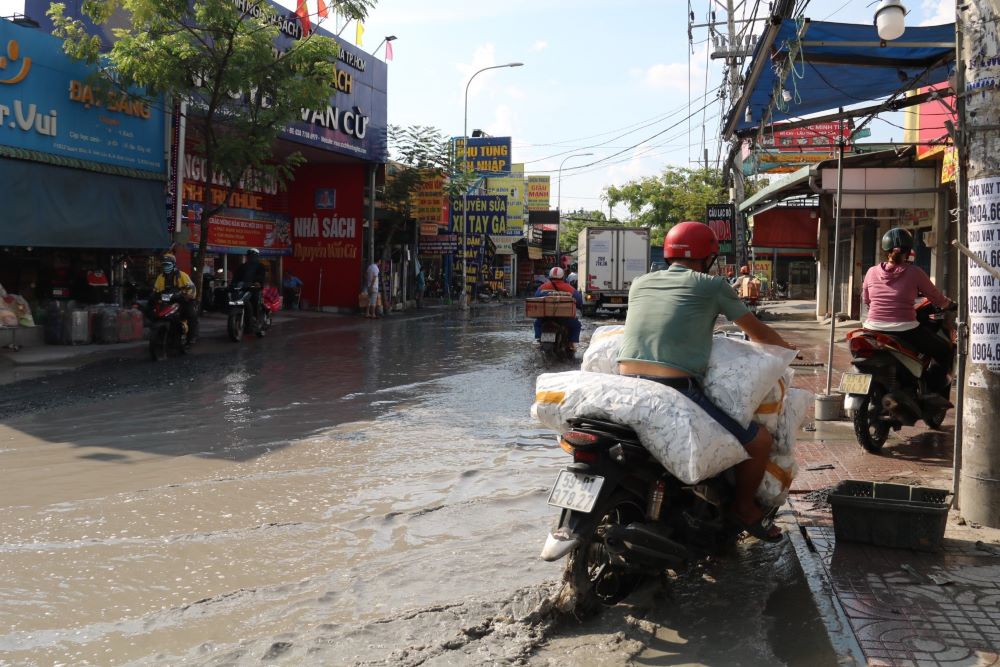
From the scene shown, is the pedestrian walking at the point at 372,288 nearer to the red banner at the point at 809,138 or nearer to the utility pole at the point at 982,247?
the red banner at the point at 809,138

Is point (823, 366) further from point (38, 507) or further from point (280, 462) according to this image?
point (38, 507)

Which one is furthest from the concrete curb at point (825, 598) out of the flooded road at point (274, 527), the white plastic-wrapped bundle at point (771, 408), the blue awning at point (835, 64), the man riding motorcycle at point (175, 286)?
the man riding motorcycle at point (175, 286)

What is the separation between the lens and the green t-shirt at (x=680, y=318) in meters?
4.08

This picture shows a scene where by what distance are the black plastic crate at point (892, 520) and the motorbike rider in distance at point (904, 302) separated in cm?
260

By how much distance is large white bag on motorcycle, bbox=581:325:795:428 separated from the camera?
4.04 meters

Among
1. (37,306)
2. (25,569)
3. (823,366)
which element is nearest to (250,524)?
(25,569)

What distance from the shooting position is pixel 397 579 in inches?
172

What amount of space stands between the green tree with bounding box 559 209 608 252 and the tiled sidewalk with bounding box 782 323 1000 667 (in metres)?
81.5

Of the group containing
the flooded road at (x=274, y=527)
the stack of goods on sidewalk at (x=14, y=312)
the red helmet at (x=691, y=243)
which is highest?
the red helmet at (x=691, y=243)

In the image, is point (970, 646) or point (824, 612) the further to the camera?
point (824, 612)

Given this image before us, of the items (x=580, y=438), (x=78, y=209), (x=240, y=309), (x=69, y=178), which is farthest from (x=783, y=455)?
(x=69, y=178)

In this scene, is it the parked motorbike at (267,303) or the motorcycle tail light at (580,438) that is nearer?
the motorcycle tail light at (580,438)

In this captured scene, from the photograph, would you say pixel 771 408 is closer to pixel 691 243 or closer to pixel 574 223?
pixel 691 243

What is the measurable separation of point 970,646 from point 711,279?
185 centimetres
